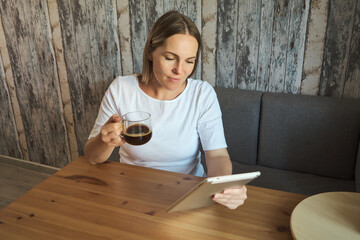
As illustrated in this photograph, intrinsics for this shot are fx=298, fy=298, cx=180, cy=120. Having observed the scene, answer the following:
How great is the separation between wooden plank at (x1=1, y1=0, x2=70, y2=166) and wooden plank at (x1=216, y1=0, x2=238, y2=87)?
1.44m

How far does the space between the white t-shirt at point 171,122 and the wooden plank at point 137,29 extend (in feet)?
2.65

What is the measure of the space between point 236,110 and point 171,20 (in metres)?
0.85

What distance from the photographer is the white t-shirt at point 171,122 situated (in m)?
1.45

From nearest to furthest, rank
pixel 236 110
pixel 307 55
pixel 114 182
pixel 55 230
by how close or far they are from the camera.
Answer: pixel 55 230, pixel 114 182, pixel 307 55, pixel 236 110

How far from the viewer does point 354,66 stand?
1.79m

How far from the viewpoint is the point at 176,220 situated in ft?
3.12

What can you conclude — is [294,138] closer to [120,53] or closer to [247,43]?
[247,43]

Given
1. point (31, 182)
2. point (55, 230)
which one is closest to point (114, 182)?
point (55, 230)

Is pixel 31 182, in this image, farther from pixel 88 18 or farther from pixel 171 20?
pixel 171 20

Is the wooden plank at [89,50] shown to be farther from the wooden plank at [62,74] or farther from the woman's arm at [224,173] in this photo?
the woman's arm at [224,173]

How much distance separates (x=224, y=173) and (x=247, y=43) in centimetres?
105

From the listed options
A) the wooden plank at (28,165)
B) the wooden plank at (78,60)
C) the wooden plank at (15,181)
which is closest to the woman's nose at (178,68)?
the wooden plank at (78,60)

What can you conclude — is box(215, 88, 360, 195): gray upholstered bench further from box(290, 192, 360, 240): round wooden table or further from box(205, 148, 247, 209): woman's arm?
box(290, 192, 360, 240): round wooden table

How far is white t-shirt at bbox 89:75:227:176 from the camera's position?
4.75 ft
